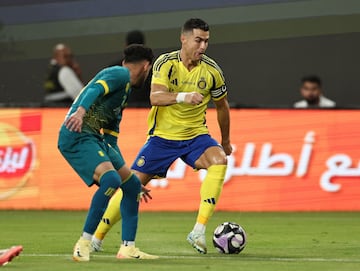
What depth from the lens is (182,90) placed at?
1142 centimetres

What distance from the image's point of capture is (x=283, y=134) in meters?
16.8

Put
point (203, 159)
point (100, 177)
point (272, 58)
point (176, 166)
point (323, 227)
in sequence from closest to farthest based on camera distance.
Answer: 1. point (100, 177)
2. point (203, 159)
3. point (323, 227)
4. point (176, 166)
5. point (272, 58)

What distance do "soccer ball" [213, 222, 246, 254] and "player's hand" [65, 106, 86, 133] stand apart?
6.81 feet

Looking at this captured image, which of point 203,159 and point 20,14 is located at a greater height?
point 20,14

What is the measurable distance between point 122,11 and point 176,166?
3.14 meters

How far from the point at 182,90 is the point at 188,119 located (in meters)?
0.33

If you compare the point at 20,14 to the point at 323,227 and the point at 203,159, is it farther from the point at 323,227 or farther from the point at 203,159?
the point at 203,159

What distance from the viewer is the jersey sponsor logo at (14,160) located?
16859mm

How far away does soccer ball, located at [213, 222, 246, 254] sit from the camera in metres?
10.7

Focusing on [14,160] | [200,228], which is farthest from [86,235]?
[14,160]

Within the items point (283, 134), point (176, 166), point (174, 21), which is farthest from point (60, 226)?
point (174, 21)

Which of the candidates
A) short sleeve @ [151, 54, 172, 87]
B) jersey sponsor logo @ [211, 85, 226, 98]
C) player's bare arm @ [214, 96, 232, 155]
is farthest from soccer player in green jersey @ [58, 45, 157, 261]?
player's bare arm @ [214, 96, 232, 155]

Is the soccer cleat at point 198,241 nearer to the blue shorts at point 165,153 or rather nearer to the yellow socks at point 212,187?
the yellow socks at point 212,187

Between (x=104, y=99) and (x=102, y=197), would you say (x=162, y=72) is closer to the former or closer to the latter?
(x=104, y=99)
